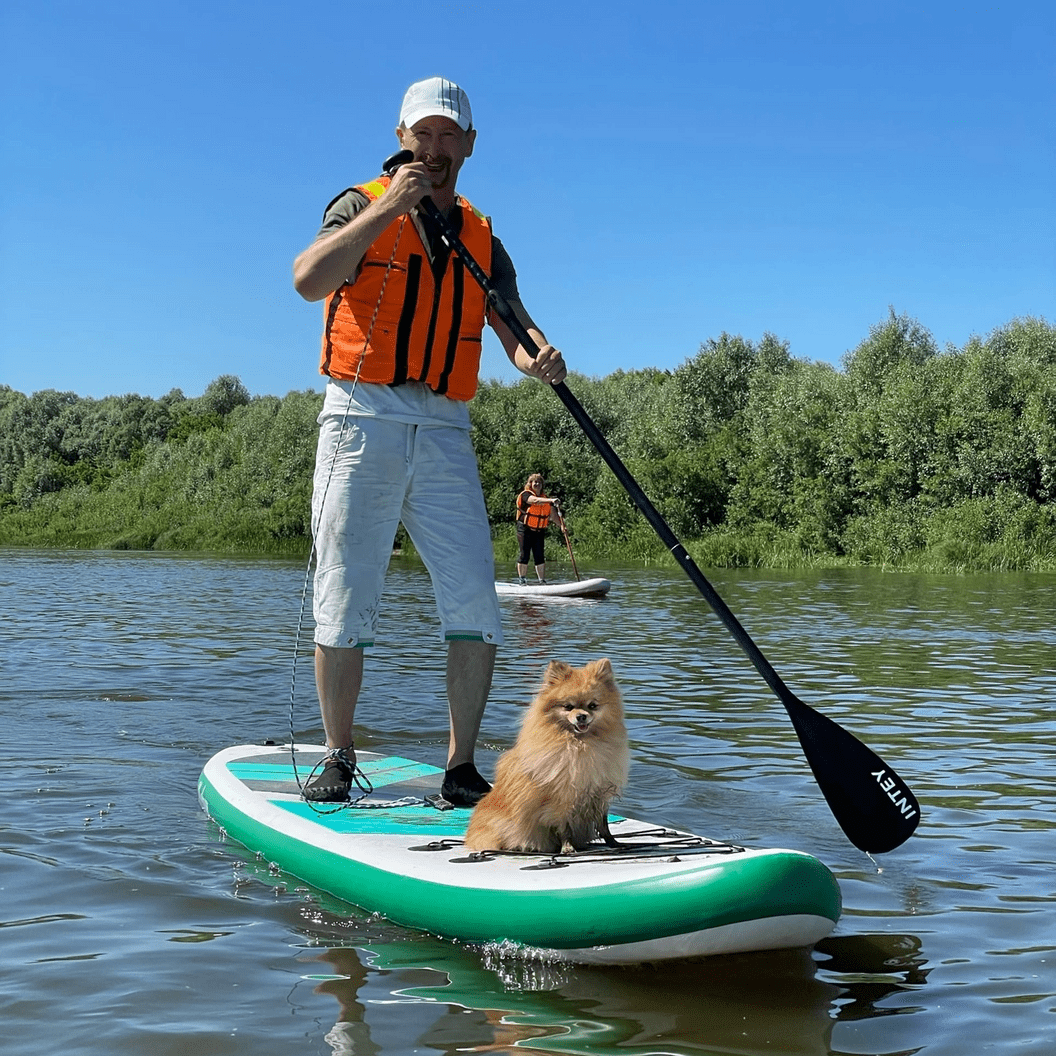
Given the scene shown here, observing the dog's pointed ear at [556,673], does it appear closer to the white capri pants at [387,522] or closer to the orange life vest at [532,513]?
the white capri pants at [387,522]

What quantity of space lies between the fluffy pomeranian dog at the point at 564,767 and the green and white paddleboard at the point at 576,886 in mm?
90

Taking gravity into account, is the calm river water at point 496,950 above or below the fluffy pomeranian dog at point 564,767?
below

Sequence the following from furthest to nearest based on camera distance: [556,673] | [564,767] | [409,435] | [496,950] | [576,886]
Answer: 1. [409,435]
2. [556,673]
3. [564,767]
4. [496,950]
5. [576,886]

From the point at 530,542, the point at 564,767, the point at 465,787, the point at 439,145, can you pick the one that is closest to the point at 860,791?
the point at 564,767

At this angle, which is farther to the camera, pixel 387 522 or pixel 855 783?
pixel 387 522

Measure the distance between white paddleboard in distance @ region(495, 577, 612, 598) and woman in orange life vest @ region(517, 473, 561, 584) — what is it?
20.1 inches

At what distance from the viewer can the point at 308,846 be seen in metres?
4.56

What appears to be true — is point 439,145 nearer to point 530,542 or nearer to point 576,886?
point 576,886

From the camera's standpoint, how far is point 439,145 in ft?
16.0

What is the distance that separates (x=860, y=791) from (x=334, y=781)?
209 centimetres

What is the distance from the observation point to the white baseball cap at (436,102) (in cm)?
476

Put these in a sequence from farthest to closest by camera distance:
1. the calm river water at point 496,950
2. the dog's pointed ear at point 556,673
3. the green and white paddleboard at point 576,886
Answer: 1. the dog's pointed ear at point 556,673
2. the green and white paddleboard at point 576,886
3. the calm river water at point 496,950

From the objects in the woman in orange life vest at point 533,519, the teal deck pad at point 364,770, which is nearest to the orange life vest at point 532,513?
the woman in orange life vest at point 533,519

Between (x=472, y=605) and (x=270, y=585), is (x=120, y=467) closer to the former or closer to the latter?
(x=270, y=585)
